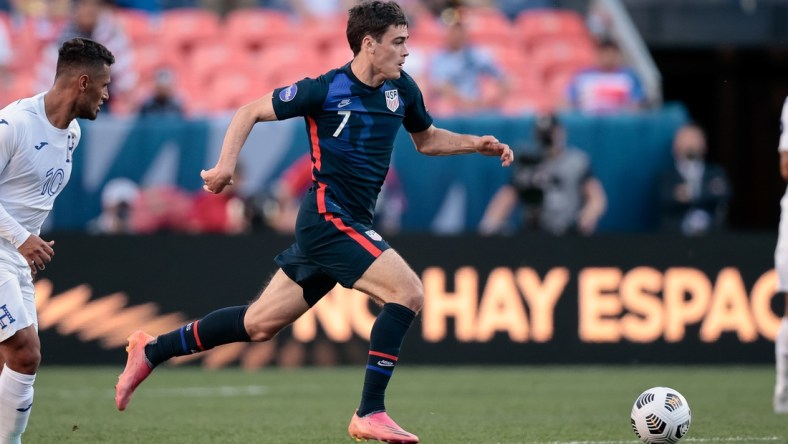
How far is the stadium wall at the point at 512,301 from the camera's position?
12672 millimetres

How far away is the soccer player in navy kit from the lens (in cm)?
659

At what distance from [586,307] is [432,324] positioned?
1503mm

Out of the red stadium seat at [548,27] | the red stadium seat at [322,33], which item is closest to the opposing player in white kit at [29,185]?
the red stadium seat at [322,33]

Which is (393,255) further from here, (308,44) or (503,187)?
(308,44)

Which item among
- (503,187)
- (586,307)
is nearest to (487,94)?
(503,187)

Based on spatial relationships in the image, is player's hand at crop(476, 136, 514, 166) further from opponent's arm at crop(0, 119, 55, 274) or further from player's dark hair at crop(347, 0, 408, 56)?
opponent's arm at crop(0, 119, 55, 274)


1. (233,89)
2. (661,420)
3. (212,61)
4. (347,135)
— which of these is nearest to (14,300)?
(347,135)

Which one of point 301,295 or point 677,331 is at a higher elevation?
point 301,295

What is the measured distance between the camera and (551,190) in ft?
43.9

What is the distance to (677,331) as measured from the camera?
12.7 metres

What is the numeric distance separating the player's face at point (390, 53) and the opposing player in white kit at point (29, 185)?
135cm

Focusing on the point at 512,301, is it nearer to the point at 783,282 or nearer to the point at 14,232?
the point at 783,282

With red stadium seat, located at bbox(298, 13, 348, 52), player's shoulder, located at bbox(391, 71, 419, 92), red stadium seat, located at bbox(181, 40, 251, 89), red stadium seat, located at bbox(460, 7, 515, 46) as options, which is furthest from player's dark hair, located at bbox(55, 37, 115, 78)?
red stadium seat, located at bbox(460, 7, 515, 46)

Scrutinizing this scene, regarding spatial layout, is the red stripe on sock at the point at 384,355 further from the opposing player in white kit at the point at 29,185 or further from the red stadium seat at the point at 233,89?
the red stadium seat at the point at 233,89
